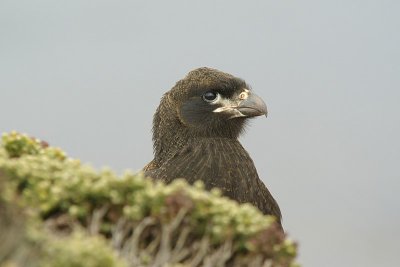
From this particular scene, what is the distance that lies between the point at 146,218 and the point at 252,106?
6.13 m

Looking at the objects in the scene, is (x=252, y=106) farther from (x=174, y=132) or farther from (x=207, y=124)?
(x=174, y=132)

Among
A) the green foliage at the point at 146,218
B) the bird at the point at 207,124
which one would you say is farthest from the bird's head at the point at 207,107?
the green foliage at the point at 146,218

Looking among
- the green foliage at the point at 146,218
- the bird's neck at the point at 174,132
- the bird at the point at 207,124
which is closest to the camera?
the green foliage at the point at 146,218

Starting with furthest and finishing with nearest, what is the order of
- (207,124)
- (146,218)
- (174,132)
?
(207,124) < (174,132) < (146,218)

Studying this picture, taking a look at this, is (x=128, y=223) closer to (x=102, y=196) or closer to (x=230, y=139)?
(x=102, y=196)

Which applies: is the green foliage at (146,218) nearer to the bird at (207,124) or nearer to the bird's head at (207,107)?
the bird at (207,124)

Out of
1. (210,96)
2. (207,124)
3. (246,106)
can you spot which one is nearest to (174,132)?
(207,124)

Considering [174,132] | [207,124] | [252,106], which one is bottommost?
[174,132]

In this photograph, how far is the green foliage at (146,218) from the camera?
15.9 feet

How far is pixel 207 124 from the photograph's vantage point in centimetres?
1111

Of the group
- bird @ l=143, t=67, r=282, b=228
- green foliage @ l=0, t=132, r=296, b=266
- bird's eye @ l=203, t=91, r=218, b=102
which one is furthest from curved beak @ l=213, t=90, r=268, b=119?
green foliage @ l=0, t=132, r=296, b=266

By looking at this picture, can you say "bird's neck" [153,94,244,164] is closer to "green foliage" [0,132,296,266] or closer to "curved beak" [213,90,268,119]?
"curved beak" [213,90,268,119]

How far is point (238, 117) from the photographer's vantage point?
11.1 metres

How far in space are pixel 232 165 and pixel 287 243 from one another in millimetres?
4993
